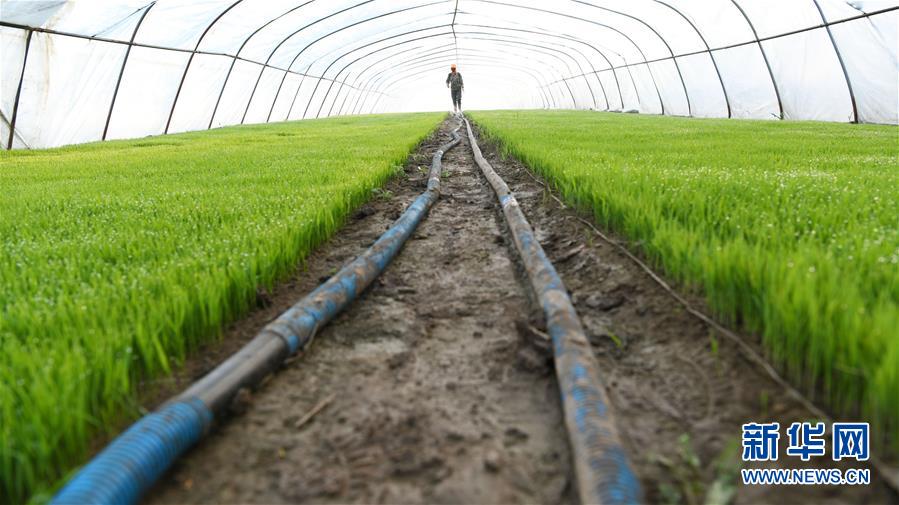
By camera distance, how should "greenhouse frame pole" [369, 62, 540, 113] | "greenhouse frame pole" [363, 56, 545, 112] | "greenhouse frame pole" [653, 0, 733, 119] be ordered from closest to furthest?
1. "greenhouse frame pole" [653, 0, 733, 119]
2. "greenhouse frame pole" [363, 56, 545, 112]
3. "greenhouse frame pole" [369, 62, 540, 113]

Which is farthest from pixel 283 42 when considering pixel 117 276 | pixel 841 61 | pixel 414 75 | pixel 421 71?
pixel 414 75

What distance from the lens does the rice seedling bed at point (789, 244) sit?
1364 mm

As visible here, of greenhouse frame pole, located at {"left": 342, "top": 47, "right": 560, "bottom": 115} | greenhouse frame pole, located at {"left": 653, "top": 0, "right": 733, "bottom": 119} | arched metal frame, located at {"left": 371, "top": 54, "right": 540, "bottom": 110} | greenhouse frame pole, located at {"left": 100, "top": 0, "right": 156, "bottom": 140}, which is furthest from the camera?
arched metal frame, located at {"left": 371, "top": 54, "right": 540, "bottom": 110}

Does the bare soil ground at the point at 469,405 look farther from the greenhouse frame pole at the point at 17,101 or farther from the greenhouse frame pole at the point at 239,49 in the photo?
the greenhouse frame pole at the point at 239,49

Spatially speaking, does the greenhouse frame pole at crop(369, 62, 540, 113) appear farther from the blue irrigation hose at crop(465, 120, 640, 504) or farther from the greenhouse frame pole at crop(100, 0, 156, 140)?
the blue irrigation hose at crop(465, 120, 640, 504)

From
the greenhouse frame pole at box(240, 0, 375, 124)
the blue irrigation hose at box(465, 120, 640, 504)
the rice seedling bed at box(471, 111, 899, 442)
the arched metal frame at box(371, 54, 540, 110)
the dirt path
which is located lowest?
the dirt path

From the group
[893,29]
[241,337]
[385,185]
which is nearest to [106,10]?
[385,185]

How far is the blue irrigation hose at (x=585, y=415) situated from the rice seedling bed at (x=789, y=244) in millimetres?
548

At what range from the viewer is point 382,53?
2772 centimetres

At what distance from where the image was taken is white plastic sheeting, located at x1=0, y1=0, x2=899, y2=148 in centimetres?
1051

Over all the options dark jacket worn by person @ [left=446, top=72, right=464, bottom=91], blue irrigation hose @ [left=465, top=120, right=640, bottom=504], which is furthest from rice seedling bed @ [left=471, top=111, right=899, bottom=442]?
dark jacket worn by person @ [left=446, top=72, right=464, bottom=91]

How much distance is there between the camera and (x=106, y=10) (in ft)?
34.1

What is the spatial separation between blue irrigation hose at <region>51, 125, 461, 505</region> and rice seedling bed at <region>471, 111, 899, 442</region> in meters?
1.50

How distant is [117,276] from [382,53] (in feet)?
90.4
